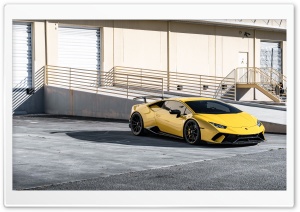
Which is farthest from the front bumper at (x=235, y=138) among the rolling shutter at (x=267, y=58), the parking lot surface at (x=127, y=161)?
the rolling shutter at (x=267, y=58)

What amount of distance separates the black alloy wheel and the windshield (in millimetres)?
1097

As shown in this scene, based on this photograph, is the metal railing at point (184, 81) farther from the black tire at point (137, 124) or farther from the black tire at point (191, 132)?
the black tire at point (191, 132)

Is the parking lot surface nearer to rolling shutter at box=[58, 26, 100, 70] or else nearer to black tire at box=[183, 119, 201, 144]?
black tire at box=[183, 119, 201, 144]

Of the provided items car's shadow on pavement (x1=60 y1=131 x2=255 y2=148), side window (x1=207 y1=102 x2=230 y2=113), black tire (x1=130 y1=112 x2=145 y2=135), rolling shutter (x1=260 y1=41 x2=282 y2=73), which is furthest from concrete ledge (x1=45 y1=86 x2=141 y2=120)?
rolling shutter (x1=260 y1=41 x2=282 y2=73)

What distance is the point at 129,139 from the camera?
1345 centimetres

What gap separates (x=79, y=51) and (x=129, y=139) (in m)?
3.60

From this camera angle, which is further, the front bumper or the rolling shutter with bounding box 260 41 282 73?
the rolling shutter with bounding box 260 41 282 73

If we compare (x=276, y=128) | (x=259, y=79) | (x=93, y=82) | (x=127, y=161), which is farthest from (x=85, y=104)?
(x=259, y=79)

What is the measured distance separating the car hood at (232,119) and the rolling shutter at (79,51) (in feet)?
13.4

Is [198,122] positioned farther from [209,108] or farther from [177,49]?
[177,49]

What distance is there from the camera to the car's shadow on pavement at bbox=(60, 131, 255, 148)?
41.5 ft

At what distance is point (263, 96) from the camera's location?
894 inches

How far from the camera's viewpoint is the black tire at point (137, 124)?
533 inches

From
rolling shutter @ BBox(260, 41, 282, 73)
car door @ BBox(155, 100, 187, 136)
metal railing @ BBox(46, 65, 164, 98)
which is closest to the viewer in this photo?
car door @ BBox(155, 100, 187, 136)
